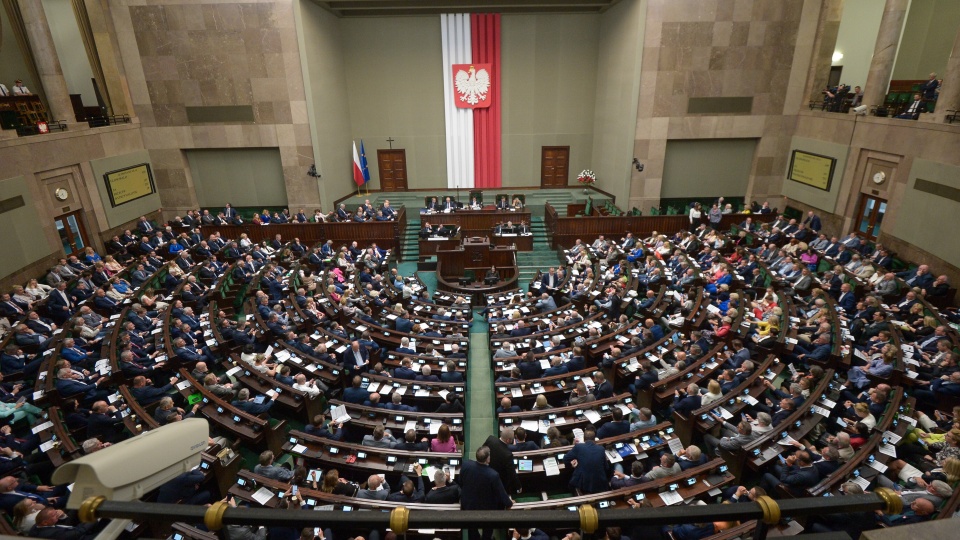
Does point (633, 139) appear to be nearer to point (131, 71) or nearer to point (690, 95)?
point (690, 95)

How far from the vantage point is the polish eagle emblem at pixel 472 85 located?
22.9m

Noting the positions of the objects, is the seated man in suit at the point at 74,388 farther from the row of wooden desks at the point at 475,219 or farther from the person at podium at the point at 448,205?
the person at podium at the point at 448,205

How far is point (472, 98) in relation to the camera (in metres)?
23.3

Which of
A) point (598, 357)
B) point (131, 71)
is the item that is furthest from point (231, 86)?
point (598, 357)

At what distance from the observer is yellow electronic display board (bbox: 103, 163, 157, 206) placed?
17.5 metres

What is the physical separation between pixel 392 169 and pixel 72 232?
13.0m

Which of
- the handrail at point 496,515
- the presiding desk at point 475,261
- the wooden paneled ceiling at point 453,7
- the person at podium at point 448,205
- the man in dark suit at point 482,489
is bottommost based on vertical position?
the presiding desk at point 475,261

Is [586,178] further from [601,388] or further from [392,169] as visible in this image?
[601,388]

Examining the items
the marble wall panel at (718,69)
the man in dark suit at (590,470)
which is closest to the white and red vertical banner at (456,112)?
the marble wall panel at (718,69)

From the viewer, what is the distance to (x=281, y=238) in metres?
17.9

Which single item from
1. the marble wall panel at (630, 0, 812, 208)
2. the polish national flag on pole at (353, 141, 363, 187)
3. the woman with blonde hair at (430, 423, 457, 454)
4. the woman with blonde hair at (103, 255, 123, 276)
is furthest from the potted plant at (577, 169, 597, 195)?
the woman with blonde hair at (103, 255, 123, 276)

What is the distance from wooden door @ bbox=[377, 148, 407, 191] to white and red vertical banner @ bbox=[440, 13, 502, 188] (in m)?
2.31

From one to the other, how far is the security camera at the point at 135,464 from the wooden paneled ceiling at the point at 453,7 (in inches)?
887

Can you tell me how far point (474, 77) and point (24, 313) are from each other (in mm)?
18797
